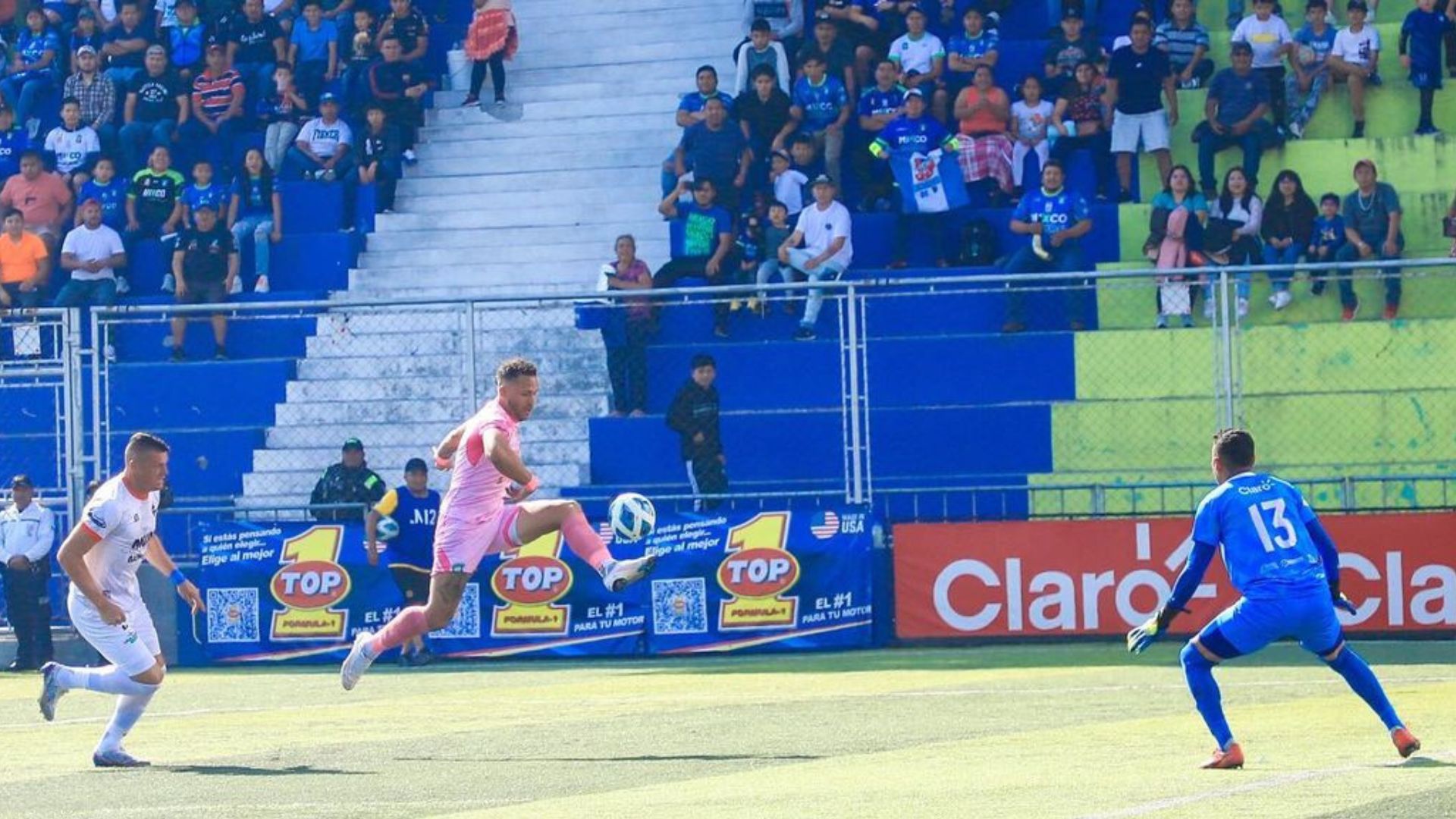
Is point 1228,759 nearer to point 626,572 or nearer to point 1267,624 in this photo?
point 1267,624

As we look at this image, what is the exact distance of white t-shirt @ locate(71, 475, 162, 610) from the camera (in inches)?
529

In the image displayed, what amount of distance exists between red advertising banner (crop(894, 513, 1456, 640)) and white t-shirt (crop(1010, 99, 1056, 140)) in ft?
17.3

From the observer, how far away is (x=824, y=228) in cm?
2478

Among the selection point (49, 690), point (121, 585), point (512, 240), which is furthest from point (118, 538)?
point (512, 240)

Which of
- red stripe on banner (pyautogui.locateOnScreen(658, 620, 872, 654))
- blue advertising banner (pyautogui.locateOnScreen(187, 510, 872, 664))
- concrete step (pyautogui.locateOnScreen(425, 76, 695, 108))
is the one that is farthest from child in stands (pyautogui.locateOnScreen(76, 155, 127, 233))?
red stripe on banner (pyautogui.locateOnScreen(658, 620, 872, 654))

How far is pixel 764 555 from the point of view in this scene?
22.8 meters

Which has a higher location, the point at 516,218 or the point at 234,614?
the point at 516,218

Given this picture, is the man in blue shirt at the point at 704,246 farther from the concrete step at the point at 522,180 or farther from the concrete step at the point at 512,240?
the concrete step at the point at 522,180

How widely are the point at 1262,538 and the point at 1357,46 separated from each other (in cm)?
1556

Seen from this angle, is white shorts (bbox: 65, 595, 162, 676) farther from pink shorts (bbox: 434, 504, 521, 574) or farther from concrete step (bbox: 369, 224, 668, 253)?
concrete step (bbox: 369, 224, 668, 253)

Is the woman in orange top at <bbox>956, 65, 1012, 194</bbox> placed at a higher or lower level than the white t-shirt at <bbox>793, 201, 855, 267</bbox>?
higher

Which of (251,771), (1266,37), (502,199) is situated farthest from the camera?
(502,199)


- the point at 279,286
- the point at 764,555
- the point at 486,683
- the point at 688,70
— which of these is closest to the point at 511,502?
the point at 486,683

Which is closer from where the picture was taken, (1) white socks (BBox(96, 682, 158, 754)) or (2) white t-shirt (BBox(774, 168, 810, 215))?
(1) white socks (BBox(96, 682, 158, 754))
